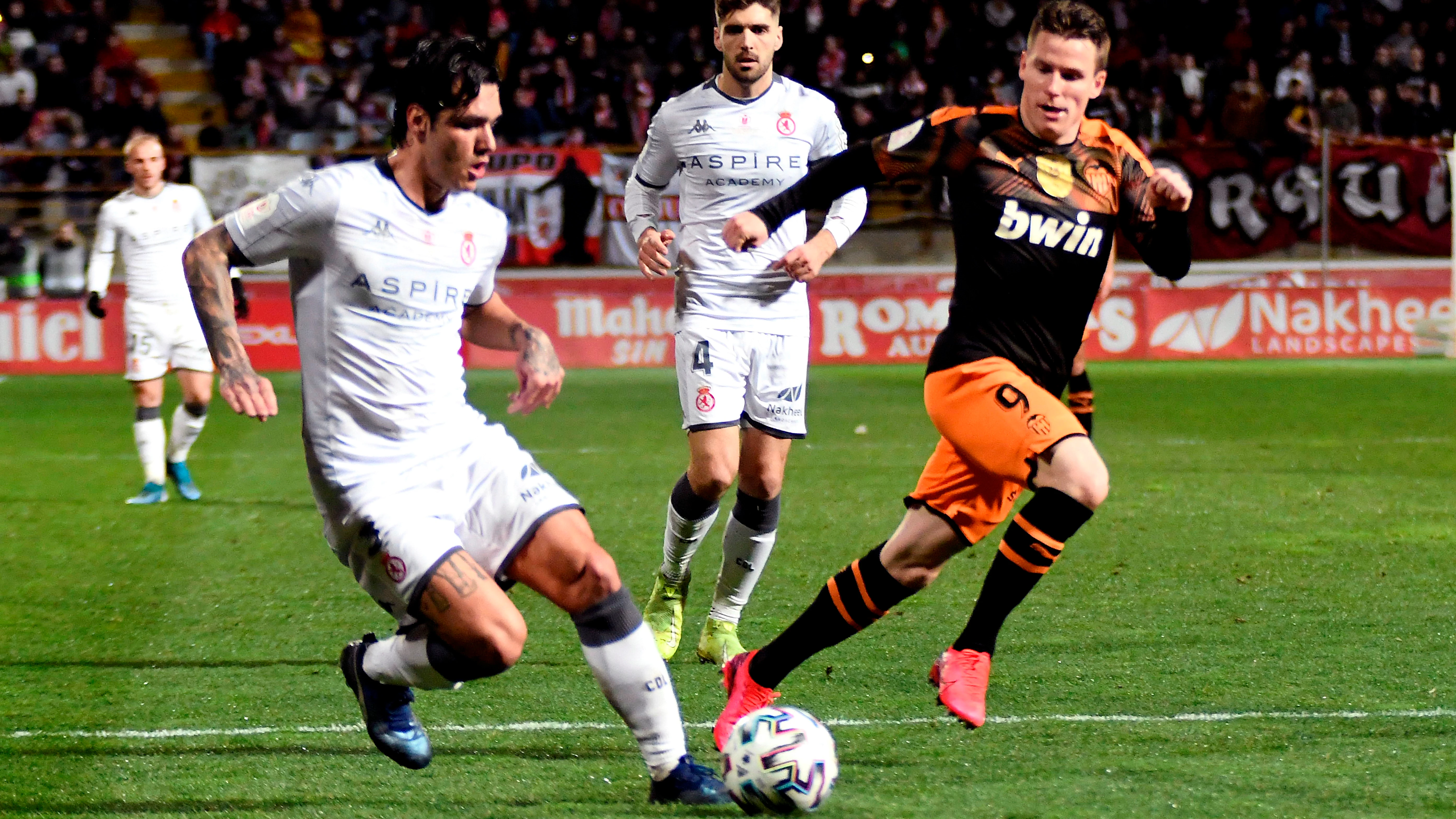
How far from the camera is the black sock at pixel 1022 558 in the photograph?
13.2 feet

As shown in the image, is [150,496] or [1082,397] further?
[1082,397]

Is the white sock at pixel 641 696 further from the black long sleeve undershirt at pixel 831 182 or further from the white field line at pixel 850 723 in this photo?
the black long sleeve undershirt at pixel 831 182

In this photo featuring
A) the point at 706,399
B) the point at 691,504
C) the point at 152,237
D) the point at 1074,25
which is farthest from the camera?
the point at 152,237

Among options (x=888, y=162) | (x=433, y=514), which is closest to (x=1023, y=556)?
(x=888, y=162)

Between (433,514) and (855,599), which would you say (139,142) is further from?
(855,599)

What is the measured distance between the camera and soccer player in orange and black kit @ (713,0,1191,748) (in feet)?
13.7

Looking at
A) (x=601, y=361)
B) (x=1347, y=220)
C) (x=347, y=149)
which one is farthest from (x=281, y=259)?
(x=1347, y=220)

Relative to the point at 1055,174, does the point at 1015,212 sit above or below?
below

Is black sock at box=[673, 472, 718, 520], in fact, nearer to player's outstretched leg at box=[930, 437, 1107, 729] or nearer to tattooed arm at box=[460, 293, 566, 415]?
tattooed arm at box=[460, 293, 566, 415]

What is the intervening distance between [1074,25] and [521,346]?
1695mm

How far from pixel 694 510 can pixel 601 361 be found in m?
12.3

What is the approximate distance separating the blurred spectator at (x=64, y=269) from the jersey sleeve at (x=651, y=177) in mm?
13919

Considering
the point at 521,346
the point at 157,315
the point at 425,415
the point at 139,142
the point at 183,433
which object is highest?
the point at 139,142

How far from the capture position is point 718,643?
213 inches
